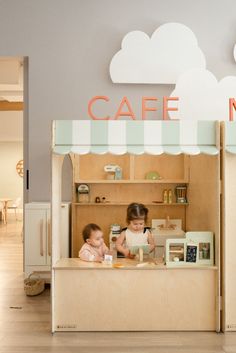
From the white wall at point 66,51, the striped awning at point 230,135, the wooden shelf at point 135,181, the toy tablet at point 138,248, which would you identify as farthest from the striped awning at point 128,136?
the white wall at point 66,51

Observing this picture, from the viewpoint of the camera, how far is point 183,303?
3680mm

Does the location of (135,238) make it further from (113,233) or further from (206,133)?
(206,133)

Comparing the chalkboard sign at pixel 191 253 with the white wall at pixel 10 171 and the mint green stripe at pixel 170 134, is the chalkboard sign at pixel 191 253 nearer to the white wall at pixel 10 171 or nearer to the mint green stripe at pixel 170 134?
the mint green stripe at pixel 170 134

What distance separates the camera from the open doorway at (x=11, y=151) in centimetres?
730

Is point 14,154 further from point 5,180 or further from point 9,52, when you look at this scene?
point 9,52

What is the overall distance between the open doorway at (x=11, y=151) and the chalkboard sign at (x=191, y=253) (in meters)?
3.64

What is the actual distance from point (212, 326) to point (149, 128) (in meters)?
1.83

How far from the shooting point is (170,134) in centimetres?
364

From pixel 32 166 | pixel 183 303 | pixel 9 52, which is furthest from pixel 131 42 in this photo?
pixel 183 303

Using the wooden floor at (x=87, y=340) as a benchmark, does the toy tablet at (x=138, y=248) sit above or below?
above

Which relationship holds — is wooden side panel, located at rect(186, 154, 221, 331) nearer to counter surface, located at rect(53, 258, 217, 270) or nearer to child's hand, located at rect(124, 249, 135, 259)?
counter surface, located at rect(53, 258, 217, 270)

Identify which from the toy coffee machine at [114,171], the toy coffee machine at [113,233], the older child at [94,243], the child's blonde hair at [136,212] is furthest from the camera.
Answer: the toy coffee machine at [114,171]

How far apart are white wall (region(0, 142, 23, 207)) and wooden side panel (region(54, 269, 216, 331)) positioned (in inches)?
489

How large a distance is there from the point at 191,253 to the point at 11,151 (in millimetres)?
12930
